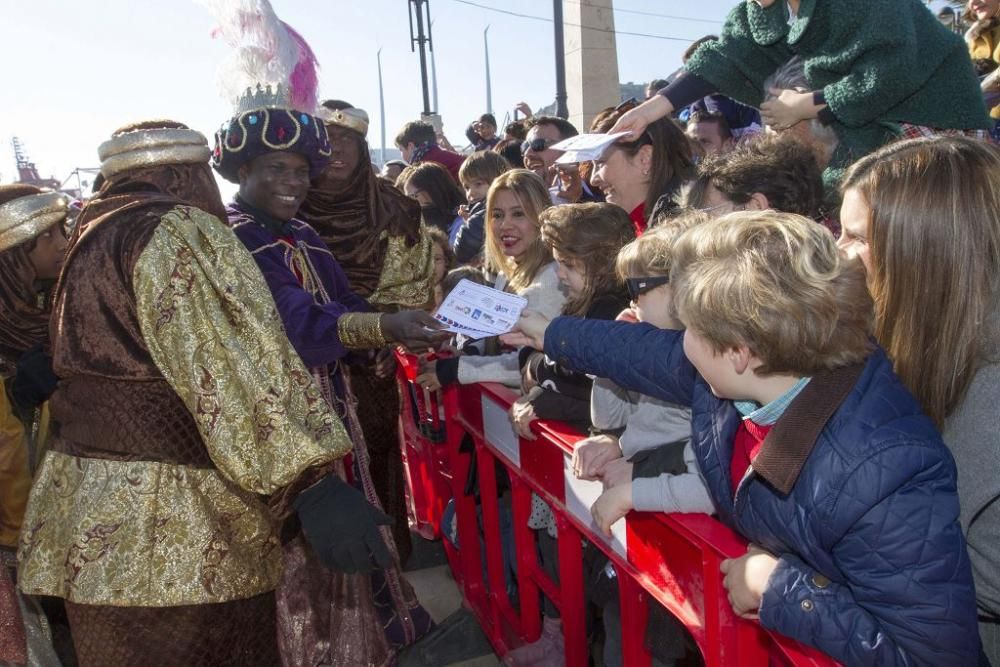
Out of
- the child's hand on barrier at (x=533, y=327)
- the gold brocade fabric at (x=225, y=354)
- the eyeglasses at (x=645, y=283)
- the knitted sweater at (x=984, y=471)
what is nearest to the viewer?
the knitted sweater at (x=984, y=471)

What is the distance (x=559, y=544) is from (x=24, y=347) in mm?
2178

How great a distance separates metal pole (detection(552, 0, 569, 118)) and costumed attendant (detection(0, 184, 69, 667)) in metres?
13.0

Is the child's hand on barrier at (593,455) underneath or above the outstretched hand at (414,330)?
underneath

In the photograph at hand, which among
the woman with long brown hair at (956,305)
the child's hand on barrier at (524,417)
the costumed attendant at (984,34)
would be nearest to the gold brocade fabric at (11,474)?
the child's hand on barrier at (524,417)

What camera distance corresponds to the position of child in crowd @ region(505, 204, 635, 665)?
2378 millimetres

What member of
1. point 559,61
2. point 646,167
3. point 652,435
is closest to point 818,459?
point 652,435

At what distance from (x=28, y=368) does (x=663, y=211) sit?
7.89ft

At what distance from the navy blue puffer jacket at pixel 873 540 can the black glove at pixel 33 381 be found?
2486 mm

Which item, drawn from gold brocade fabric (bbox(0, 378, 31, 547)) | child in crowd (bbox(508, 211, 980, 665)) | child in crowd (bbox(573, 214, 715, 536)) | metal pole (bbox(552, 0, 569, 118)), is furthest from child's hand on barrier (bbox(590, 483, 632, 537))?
metal pole (bbox(552, 0, 569, 118))

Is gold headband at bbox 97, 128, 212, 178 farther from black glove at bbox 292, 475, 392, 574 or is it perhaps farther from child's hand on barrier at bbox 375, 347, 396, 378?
child's hand on barrier at bbox 375, 347, 396, 378

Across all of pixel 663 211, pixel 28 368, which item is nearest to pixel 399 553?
pixel 28 368

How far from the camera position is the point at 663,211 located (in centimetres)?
288

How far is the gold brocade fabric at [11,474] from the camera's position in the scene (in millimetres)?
2785

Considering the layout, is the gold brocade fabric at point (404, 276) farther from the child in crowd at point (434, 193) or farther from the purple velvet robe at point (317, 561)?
the child in crowd at point (434, 193)
